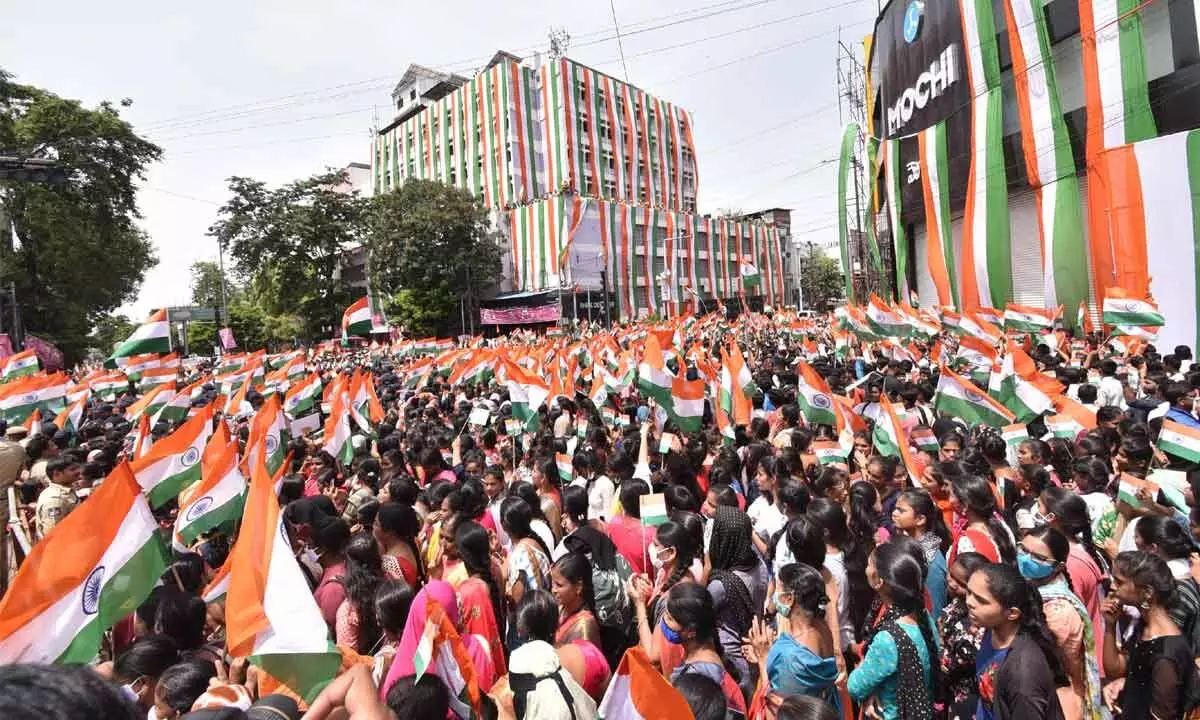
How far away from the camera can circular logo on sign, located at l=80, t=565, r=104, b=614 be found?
3.00 meters

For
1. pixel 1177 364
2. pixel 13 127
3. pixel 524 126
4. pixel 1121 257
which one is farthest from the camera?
pixel 524 126

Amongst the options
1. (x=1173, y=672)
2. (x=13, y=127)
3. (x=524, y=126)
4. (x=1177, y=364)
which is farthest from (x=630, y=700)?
(x=524, y=126)

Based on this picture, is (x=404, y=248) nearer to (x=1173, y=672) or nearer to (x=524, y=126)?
(x=524, y=126)

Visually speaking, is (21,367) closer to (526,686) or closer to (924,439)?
(526,686)

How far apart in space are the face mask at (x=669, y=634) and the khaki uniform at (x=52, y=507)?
4.86 m

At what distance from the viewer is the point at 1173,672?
98.1 inches

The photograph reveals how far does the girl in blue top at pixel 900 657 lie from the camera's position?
105 inches

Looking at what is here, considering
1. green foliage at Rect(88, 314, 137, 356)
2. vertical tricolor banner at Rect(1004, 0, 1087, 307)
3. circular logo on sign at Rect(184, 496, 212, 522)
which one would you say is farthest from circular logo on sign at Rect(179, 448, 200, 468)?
green foliage at Rect(88, 314, 137, 356)

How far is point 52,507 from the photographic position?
523cm

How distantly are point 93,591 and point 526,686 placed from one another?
7.07 ft

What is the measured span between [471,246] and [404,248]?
3.77 meters

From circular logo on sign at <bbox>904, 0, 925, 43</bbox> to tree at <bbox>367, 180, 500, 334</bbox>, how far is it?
2401 centimetres

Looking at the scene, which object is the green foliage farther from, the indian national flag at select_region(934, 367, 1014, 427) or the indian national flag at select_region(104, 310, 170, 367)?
the indian national flag at select_region(934, 367, 1014, 427)

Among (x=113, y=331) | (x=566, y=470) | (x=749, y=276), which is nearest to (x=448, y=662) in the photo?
(x=566, y=470)
